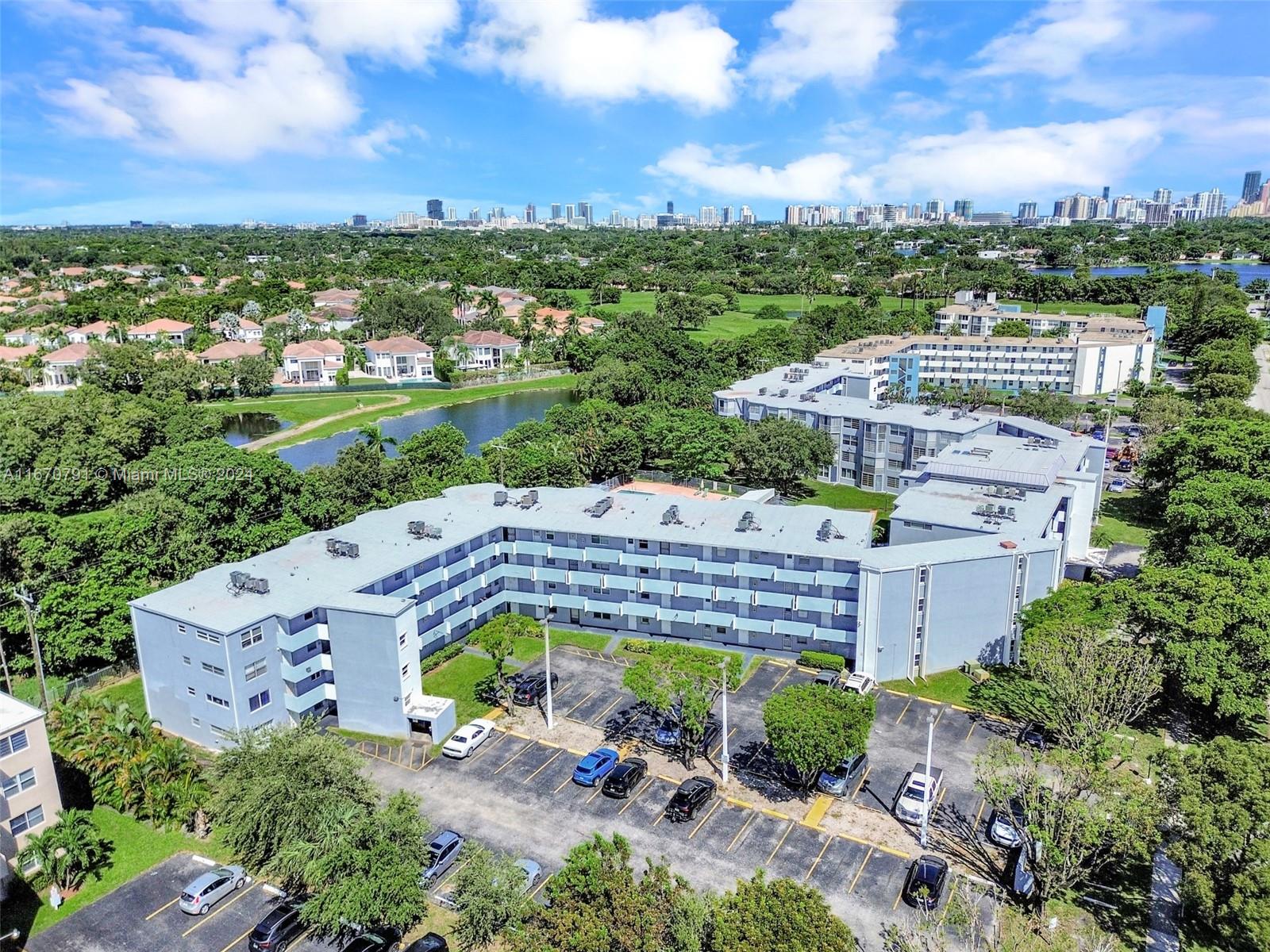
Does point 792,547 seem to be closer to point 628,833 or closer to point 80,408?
point 628,833

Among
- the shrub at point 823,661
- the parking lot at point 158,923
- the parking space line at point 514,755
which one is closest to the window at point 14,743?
the parking lot at point 158,923

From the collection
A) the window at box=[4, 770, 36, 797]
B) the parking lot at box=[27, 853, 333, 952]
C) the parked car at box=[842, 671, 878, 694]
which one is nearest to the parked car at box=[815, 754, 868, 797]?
the parked car at box=[842, 671, 878, 694]

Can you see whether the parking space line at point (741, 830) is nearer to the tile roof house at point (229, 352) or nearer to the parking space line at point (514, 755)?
the parking space line at point (514, 755)

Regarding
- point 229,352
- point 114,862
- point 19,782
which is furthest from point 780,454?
point 229,352

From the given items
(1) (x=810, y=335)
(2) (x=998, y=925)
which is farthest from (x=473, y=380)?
(2) (x=998, y=925)

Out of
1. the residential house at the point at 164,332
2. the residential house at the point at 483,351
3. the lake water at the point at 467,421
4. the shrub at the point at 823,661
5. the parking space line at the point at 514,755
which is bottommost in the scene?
the parking space line at the point at 514,755

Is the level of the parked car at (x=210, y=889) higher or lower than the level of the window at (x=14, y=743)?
lower

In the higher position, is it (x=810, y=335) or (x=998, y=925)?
(x=810, y=335)
